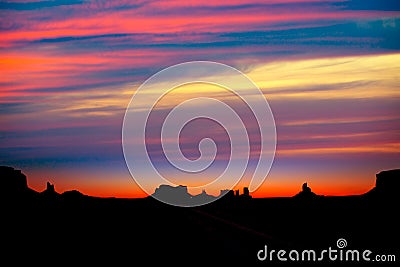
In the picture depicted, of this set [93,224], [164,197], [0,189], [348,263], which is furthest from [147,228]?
[164,197]

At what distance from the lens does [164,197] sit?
7438 centimetres

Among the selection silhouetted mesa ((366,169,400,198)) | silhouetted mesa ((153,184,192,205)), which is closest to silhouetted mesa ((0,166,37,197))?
silhouetted mesa ((153,184,192,205))

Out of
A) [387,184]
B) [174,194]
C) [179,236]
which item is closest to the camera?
[179,236]

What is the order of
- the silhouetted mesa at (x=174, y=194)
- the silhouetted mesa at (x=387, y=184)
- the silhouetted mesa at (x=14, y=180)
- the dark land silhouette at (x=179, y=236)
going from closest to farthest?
the dark land silhouette at (x=179, y=236)
the silhouetted mesa at (x=387, y=184)
the silhouetted mesa at (x=14, y=180)
the silhouetted mesa at (x=174, y=194)

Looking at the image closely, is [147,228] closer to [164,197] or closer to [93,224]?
[93,224]

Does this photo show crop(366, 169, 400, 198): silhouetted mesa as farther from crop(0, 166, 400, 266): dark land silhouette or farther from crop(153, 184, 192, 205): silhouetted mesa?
crop(153, 184, 192, 205): silhouetted mesa

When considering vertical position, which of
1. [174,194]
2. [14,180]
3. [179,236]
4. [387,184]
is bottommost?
[179,236]

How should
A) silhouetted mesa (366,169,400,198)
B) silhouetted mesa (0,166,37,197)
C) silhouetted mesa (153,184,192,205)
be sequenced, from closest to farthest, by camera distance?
silhouetted mesa (366,169,400,198), silhouetted mesa (0,166,37,197), silhouetted mesa (153,184,192,205)

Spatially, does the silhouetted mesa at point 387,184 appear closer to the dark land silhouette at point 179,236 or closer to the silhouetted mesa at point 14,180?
the dark land silhouette at point 179,236

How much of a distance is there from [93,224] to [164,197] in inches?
1760

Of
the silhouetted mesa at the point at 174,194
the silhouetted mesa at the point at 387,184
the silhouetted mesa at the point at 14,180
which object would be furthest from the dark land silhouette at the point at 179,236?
the silhouetted mesa at the point at 174,194

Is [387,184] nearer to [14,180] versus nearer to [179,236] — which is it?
[179,236]

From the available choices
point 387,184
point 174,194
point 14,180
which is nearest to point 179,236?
point 387,184

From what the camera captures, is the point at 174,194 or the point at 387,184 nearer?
the point at 387,184
